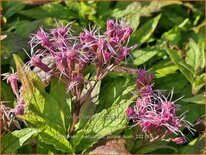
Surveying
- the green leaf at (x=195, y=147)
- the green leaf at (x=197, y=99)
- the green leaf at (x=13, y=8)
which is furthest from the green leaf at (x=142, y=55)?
the green leaf at (x=13, y=8)

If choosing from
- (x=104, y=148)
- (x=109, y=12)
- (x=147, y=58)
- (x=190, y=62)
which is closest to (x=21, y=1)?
(x=109, y=12)

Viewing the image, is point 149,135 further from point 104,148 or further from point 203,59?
point 203,59

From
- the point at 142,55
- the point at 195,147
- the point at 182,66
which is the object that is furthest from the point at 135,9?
the point at 195,147

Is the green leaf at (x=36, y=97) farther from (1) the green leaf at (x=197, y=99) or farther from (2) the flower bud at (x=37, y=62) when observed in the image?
(1) the green leaf at (x=197, y=99)

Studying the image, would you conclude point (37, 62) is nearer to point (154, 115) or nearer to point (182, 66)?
point (154, 115)

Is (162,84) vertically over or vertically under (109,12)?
under
